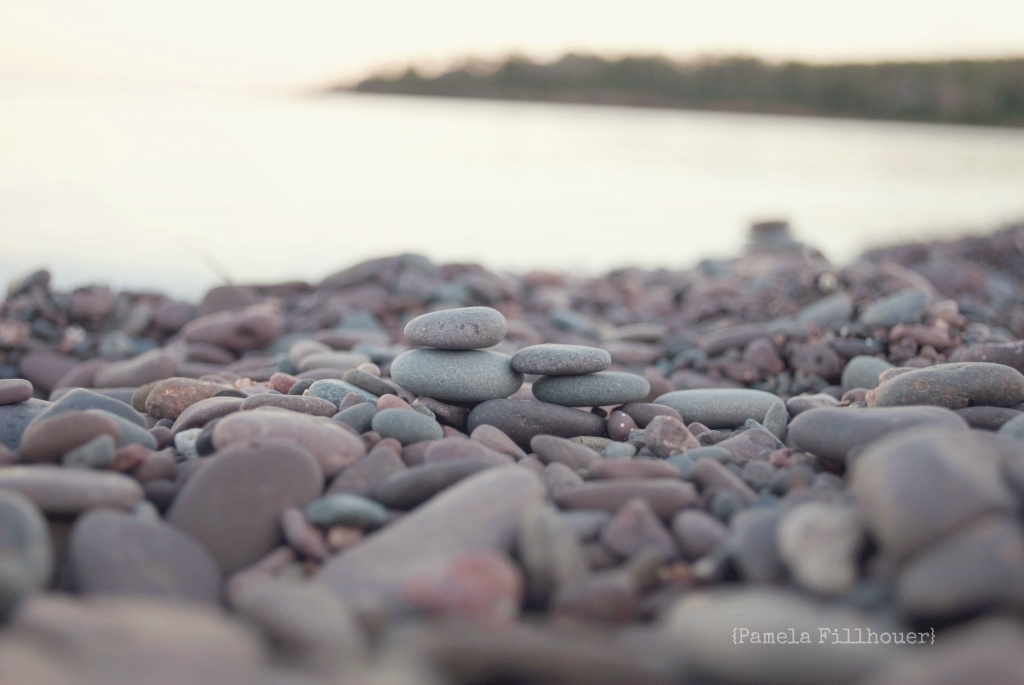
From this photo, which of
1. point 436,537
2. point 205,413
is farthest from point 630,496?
point 205,413

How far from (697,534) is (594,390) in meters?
1.17

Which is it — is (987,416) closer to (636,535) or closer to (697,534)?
(697,534)

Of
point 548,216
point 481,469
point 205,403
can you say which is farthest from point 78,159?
point 481,469

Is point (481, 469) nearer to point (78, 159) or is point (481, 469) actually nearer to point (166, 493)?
point (166, 493)

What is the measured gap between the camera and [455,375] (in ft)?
10.4

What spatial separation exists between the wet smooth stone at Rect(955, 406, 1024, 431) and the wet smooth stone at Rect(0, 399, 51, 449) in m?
3.33

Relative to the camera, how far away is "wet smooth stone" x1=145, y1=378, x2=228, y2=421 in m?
3.39

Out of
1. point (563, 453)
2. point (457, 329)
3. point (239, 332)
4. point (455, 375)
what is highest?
point (457, 329)

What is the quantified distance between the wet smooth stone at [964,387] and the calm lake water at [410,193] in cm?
712

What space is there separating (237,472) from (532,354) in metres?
1.27

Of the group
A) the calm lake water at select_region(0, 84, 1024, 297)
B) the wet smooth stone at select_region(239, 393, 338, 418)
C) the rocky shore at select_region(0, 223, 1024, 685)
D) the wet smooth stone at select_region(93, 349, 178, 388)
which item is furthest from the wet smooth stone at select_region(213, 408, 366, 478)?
the calm lake water at select_region(0, 84, 1024, 297)

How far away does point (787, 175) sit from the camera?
21.9m

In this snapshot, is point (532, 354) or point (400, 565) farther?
point (532, 354)

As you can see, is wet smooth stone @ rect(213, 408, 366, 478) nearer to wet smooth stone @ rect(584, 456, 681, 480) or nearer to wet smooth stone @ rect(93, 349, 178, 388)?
wet smooth stone @ rect(584, 456, 681, 480)
